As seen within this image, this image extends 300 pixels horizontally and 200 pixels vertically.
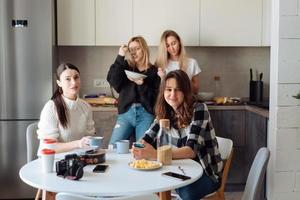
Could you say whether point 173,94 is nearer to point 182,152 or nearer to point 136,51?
point 182,152

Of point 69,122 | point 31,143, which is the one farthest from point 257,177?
point 31,143

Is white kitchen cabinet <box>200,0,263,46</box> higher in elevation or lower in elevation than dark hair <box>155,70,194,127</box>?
higher

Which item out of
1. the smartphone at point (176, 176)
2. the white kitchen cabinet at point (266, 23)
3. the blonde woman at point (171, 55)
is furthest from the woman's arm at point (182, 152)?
the white kitchen cabinet at point (266, 23)

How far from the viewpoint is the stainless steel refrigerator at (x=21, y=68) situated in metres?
3.38

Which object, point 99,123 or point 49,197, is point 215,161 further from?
point 99,123

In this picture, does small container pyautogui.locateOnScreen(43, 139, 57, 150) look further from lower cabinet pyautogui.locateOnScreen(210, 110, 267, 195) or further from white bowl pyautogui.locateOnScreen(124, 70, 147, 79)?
lower cabinet pyautogui.locateOnScreen(210, 110, 267, 195)

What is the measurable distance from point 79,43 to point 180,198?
1951 mm

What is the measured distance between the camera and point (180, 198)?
91.7 inches

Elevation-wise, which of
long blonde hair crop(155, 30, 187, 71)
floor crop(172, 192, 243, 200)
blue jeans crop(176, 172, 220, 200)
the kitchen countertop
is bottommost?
floor crop(172, 192, 243, 200)

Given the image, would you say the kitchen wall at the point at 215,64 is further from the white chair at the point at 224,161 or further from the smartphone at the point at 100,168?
the smartphone at the point at 100,168

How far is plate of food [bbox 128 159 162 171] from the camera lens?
199cm

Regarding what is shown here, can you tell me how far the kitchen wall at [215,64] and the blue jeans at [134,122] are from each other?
917 mm

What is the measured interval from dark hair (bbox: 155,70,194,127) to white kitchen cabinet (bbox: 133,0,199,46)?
4.87 feet

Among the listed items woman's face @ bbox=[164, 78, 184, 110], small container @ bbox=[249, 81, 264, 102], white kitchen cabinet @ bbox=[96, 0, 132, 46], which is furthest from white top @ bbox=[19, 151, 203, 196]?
small container @ bbox=[249, 81, 264, 102]
